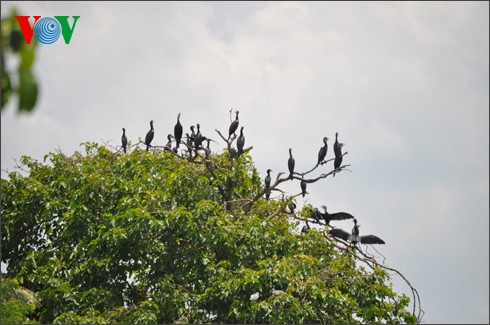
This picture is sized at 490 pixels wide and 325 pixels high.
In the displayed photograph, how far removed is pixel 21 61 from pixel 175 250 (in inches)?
377

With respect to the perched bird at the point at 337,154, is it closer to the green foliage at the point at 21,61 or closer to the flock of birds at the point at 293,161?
the flock of birds at the point at 293,161

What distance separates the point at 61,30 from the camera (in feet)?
40.8

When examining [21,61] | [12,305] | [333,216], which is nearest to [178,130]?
[333,216]

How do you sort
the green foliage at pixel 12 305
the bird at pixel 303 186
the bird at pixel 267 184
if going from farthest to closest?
the bird at pixel 303 186 < the bird at pixel 267 184 < the green foliage at pixel 12 305

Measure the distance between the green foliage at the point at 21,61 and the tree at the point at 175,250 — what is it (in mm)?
8095

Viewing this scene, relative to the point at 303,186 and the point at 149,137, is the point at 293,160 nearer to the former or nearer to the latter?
the point at 303,186

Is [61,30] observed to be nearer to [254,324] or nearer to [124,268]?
[124,268]

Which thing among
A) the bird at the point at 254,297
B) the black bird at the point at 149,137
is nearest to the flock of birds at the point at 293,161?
the black bird at the point at 149,137

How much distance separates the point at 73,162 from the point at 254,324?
5.55 metres

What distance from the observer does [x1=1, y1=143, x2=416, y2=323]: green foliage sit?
10242 mm

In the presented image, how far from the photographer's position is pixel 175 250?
1115 cm

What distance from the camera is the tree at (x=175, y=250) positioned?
10.2 meters

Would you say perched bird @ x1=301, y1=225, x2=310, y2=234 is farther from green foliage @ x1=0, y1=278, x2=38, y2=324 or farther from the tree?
green foliage @ x1=0, y1=278, x2=38, y2=324

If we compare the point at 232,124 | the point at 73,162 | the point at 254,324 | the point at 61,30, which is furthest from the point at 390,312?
the point at 61,30
